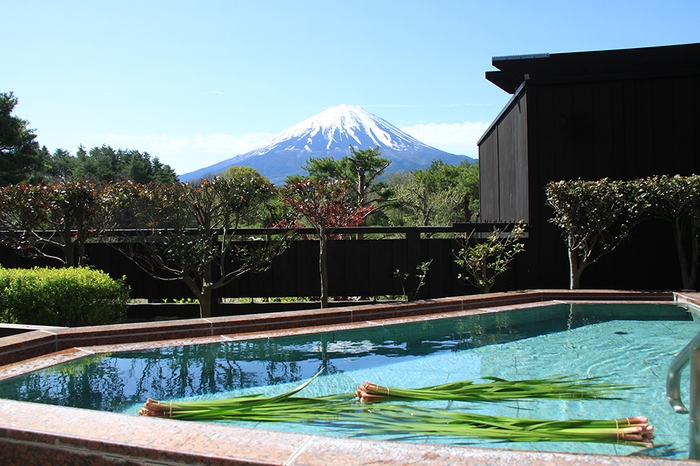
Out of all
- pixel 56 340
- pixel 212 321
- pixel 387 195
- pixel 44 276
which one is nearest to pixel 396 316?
pixel 212 321

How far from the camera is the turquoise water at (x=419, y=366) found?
2977 mm

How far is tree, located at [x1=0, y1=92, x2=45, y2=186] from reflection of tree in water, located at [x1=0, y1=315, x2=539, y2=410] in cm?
2535

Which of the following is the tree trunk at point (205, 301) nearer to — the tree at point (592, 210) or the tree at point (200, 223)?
the tree at point (200, 223)

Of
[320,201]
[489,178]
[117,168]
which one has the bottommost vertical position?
[320,201]

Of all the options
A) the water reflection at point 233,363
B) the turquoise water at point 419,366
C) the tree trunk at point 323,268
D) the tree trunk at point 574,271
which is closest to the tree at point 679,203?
the tree trunk at point 574,271

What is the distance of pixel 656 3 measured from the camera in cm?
881

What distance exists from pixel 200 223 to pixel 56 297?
1.91 meters

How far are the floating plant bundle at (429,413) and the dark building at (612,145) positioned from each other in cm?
502

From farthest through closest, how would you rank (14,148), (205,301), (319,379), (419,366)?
(14,148) → (205,301) → (419,366) → (319,379)

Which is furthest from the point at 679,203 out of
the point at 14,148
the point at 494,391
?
the point at 14,148

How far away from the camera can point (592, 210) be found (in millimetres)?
7133

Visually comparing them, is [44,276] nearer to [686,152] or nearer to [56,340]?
[56,340]

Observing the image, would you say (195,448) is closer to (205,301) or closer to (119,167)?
(205,301)

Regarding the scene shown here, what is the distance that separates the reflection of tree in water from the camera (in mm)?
3326
